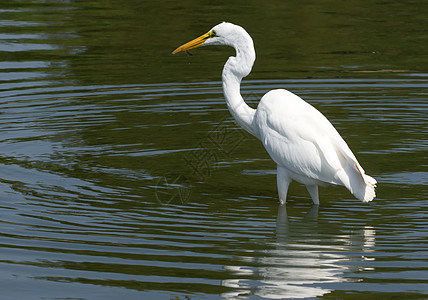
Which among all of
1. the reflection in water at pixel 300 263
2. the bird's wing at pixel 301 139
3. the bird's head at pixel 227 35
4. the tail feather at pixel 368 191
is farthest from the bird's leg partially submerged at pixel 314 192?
the bird's head at pixel 227 35

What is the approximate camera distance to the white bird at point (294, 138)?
30.7 feet

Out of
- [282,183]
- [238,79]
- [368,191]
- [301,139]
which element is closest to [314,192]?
[282,183]

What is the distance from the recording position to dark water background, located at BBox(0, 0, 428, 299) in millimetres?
7676

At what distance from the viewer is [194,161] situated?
1173 centimetres

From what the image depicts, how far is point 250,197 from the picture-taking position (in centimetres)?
1016

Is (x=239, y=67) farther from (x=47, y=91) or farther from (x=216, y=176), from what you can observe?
(x=47, y=91)

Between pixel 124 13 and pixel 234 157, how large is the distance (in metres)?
11.2

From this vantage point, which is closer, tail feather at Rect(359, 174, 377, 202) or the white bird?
tail feather at Rect(359, 174, 377, 202)

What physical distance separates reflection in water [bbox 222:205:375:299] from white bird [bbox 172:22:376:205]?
0.49 metres

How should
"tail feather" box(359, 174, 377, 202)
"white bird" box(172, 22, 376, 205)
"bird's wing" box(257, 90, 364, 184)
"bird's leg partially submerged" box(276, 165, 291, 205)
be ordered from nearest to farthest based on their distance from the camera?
"tail feather" box(359, 174, 377, 202), "white bird" box(172, 22, 376, 205), "bird's wing" box(257, 90, 364, 184), "bird's leg partially submerged" box(276, 165, 291, 205)

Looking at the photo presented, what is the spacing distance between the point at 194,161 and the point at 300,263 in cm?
403

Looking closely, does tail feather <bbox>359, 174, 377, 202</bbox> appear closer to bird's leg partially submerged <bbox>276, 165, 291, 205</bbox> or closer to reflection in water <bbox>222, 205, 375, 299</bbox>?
reflection in water <bbox>222, 205, 375, 299</bbox>

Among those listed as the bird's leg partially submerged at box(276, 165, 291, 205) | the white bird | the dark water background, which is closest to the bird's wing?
the white bird

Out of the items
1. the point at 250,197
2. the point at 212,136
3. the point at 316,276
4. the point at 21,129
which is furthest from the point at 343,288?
the point at 21,129
